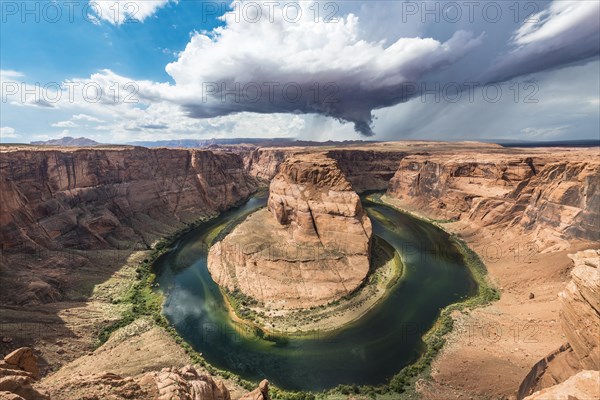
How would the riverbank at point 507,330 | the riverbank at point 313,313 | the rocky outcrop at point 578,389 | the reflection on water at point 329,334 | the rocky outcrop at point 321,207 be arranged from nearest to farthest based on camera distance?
the rocky outcrop at point 578,389, the riverbank at point 507,330, the reflection on water at point 329,334, the riverbank at point 313,313, the rocky outcrop at point 321,207

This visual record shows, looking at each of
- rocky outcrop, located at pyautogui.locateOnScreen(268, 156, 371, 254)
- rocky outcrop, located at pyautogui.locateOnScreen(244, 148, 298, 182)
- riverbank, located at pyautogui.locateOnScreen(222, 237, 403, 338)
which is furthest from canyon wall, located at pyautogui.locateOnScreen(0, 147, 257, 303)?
rocky outcrop, located at pyautogui.locateOnScreen(244, 148, 298, 182)

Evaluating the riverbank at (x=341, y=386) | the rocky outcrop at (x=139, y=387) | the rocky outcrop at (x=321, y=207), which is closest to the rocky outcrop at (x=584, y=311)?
the riverbank at (x=341, y=386)

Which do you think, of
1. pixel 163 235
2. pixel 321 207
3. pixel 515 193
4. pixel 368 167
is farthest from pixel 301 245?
pixel 368 167

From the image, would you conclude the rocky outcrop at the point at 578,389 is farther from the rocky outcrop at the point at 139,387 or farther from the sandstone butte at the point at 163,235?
the rocky outcrop at the point at 139,387

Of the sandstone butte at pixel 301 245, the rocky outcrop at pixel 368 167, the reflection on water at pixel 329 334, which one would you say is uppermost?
the rocky outcrop at pixel 368 167

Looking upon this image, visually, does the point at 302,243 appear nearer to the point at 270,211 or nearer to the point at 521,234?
the point at 270,211

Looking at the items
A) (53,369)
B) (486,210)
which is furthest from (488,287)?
(53,369)

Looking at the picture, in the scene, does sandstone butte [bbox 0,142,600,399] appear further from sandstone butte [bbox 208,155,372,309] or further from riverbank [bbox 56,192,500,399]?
sandstone butte [bbox 208,155,372,309]
